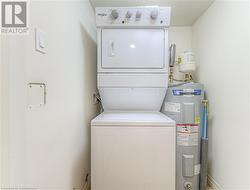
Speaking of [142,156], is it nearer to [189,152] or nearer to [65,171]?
[65,171]

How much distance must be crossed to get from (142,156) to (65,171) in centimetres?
68

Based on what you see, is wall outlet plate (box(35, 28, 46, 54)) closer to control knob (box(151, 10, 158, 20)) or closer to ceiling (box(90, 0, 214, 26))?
control knob (box(151, 10, 158, 20))

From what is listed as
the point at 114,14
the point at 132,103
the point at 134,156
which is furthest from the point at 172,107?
the point at 114,14

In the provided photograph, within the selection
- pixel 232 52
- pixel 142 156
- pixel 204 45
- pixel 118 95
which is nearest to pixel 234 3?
pixel 232 52

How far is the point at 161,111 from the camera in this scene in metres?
2.31

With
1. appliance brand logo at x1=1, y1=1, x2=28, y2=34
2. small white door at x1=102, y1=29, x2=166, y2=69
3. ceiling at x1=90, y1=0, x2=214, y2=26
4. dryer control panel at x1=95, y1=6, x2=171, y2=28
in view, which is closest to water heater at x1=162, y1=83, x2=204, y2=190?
small white door at x1=102, y1=29, x2=166, y2=69

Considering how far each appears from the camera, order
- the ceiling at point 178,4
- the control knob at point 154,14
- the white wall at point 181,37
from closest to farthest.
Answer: the control knob at point 154,14
the ceiling at point 178,4
the white wall at point 181,37

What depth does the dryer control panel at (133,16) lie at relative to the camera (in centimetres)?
191

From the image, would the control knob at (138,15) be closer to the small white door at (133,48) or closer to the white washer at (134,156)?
the small white door at (133,48)

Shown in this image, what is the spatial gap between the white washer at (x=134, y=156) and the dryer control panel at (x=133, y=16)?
3.84 ft

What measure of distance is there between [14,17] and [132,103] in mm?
1611

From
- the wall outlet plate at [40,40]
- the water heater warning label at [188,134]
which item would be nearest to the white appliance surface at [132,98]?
the water heater warning label at [188,134]

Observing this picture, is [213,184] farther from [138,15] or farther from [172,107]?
[138,15]

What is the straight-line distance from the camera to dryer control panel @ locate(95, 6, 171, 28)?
1.91 meters
